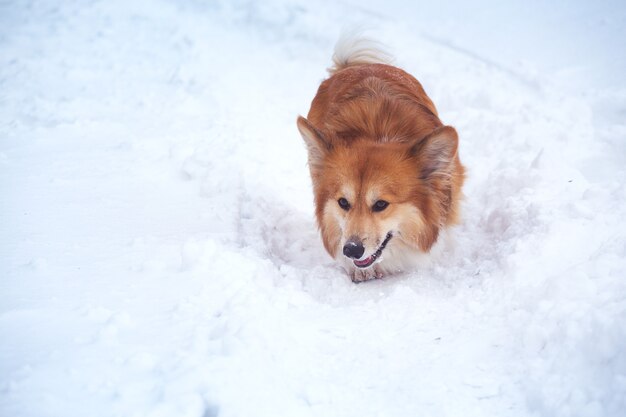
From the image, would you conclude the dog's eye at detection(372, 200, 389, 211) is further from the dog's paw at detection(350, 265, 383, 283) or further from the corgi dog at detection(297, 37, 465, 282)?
the dog's paw at detection(350, 265, 383, 283)

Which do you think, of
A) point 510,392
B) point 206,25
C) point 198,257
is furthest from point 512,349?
point 206,25

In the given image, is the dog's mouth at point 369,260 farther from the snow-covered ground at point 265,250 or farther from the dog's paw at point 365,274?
the dog's paw at point 365,274

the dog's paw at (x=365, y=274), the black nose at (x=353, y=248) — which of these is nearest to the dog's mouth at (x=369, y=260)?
the black nose at (x=353, y=248)

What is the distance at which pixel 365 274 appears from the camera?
124 inches

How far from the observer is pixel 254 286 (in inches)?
100

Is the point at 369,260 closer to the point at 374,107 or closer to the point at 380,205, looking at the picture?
the point at 380,205

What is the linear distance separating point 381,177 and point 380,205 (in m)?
0.17

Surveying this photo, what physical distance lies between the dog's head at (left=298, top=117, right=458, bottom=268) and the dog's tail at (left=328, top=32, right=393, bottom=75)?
170 cm

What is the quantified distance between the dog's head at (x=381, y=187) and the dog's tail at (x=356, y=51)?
1.70 metres

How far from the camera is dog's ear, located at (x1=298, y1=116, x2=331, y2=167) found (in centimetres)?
288

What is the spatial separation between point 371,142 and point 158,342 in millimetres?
1686

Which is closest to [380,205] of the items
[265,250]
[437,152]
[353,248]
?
[353,248]

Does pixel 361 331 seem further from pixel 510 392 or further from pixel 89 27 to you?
pixel 89 27

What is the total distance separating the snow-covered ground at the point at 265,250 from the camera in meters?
1.87
